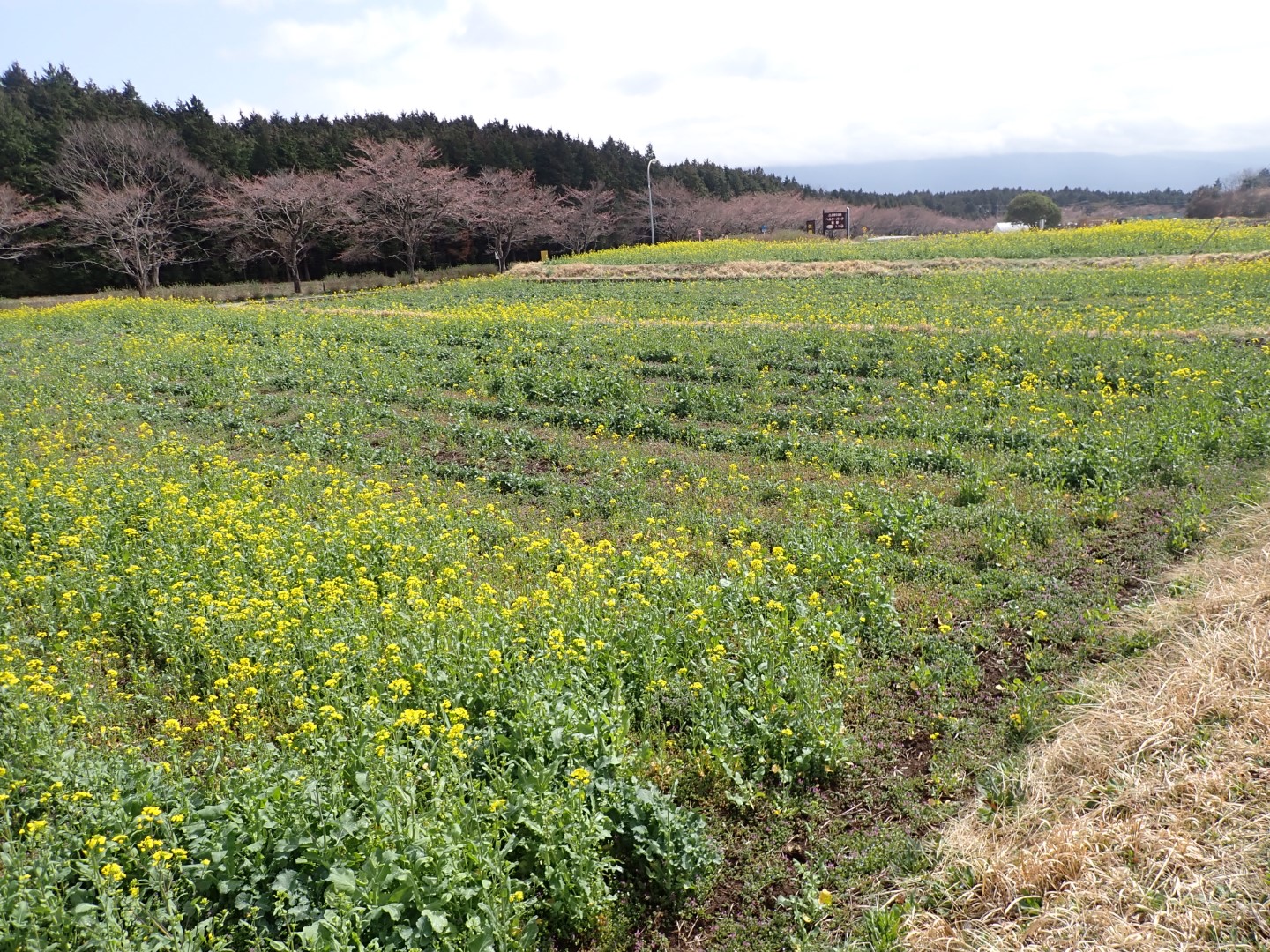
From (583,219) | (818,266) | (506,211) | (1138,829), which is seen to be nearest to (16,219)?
(506,211)

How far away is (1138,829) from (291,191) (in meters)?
47.8

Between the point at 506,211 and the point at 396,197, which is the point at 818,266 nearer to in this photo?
the point at 506,211

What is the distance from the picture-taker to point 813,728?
15.6 feet

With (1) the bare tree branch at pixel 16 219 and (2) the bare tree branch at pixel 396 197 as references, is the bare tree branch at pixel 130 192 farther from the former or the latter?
(2) the bare tree branch at pixel 396 197

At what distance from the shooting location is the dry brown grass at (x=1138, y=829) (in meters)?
3.49

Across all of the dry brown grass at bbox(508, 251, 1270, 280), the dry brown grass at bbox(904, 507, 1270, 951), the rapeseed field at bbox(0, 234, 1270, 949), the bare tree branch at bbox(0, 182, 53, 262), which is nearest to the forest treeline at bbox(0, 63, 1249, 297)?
the bare tree branch at bbox(0, 182, 53, 262)

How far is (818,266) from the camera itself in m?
35.0

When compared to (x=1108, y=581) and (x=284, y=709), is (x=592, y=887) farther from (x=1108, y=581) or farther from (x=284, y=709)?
(x=1108, y=581)

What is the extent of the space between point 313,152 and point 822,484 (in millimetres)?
58919

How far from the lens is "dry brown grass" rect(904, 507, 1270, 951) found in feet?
11.4

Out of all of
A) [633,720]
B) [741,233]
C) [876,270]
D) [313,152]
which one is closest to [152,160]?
[313,152]

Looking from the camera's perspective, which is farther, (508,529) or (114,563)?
(508,529)

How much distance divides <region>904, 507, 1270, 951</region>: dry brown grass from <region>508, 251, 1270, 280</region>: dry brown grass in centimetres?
2856

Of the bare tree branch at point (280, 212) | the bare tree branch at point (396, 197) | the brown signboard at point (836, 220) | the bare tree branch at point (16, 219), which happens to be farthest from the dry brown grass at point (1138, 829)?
the brown signboard at point (836, 220)
